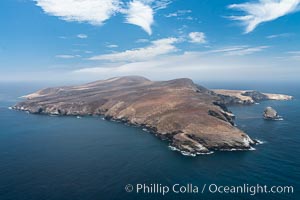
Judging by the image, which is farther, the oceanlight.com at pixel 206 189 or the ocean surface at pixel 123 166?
the ocean surface at pixel 123 166

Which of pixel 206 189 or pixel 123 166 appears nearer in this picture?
pixel 206 189

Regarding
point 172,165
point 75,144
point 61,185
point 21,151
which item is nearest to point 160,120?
point 75,144

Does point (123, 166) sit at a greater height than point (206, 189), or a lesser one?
greater

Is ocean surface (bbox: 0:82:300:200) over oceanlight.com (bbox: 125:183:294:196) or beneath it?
over

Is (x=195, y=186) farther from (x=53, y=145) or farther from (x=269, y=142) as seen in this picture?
(x=53, y=145)

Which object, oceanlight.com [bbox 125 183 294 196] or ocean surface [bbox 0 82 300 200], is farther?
ocean surface [bbox 0 82 300 200]
